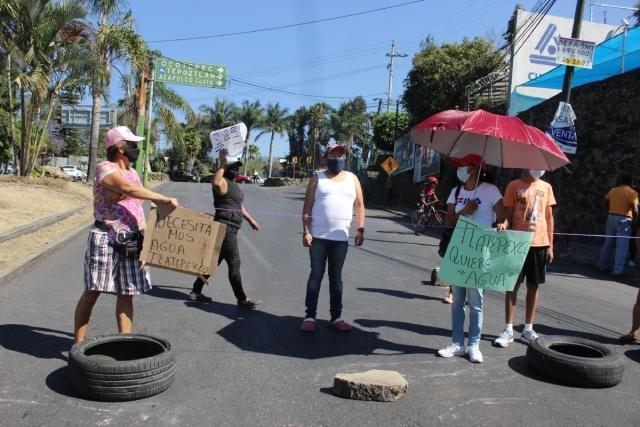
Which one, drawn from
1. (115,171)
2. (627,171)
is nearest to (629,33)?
(627,171)

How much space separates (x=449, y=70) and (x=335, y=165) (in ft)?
84.0

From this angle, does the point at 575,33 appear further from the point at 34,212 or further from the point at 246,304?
the point at 34,212

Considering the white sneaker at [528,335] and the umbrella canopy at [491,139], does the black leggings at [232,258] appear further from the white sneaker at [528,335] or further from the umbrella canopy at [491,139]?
the white sneaker at [528,335]

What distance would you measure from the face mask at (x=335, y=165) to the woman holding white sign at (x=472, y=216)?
1.11 metres

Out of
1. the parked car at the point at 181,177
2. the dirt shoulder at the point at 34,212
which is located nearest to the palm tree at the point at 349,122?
the parked car at the point at 181,177

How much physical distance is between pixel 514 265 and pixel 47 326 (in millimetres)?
4331

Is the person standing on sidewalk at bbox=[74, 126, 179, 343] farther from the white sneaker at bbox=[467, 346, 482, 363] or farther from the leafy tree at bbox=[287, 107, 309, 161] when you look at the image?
the leafy tree at bbox=[287, 107, 309, 161]

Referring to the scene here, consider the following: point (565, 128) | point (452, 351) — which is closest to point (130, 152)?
point (452, 351)

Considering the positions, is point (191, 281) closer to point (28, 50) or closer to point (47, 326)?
point (47, 326)

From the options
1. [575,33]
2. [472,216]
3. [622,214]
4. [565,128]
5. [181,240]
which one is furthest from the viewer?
[575,33]

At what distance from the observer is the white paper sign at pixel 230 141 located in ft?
21.8

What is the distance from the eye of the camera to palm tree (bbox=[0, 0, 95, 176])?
1997cm

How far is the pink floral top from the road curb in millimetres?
3658

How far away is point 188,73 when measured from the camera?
29984 millimetres
